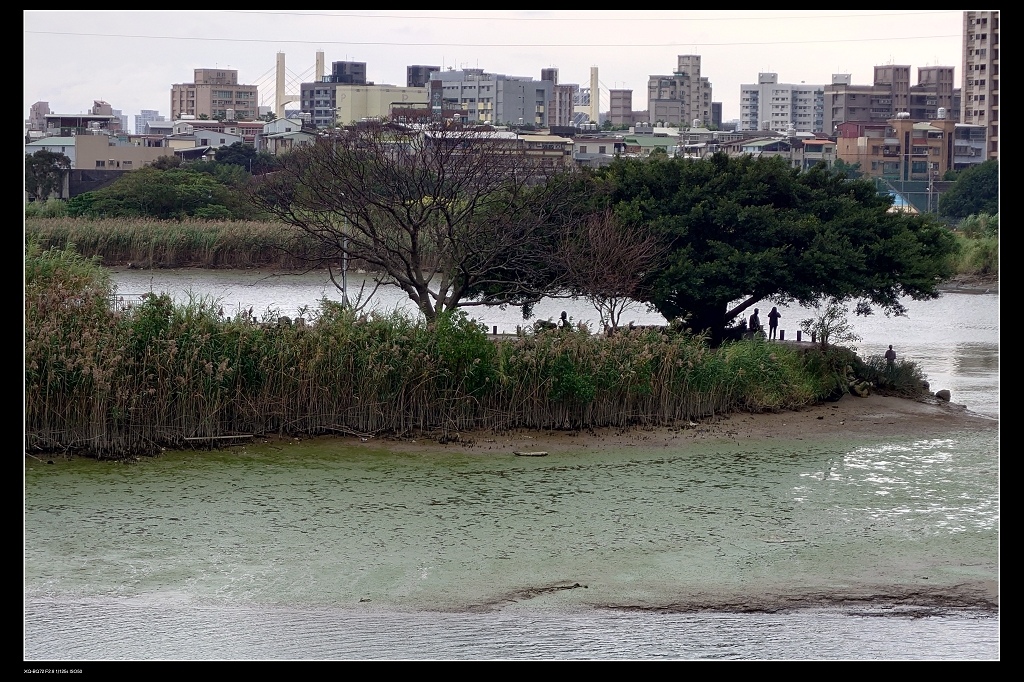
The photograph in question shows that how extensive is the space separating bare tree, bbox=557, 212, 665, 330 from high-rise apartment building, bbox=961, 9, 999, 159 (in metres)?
48.5

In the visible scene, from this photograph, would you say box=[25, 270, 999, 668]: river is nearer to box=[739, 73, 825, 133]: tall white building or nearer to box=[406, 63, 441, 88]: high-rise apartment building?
box=[406, 63, 441, 88]: high-rise apartment building

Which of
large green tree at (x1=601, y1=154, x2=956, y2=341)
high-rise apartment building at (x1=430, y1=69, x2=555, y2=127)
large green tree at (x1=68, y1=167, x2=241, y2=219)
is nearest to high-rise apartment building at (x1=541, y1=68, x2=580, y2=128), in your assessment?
high-rise apartment building at (x1=430, y1=69, x2=555, y2=127)

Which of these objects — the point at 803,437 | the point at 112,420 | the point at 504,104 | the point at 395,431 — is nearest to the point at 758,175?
the point at 803,437

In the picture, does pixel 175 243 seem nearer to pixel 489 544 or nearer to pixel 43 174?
pixel 43 174

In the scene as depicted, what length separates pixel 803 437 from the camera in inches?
493

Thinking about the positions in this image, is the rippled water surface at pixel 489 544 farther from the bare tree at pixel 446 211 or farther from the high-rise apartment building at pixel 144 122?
the high-rise apartment building at pixel 144 122

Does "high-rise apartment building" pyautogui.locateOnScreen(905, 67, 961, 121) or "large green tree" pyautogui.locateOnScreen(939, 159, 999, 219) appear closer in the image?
"large green tree" pyautogui.locateOnScreen(939, 159, 999, 219)

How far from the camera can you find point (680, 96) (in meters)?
104

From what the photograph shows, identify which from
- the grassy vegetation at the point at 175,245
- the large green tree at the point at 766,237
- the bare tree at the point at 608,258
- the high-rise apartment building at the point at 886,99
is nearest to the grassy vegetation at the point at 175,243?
the grassy vegetation at the point at 175,245

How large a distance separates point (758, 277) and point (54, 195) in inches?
1306

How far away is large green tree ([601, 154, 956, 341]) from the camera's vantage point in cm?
1520

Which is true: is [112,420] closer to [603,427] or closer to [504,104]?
[603,427]

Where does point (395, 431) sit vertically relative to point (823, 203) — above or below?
below

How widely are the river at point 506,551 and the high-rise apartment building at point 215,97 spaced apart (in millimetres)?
78280
